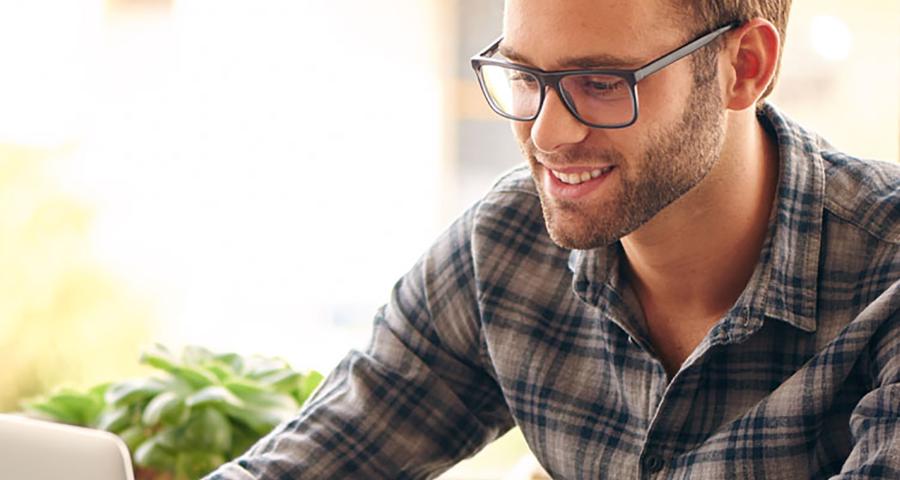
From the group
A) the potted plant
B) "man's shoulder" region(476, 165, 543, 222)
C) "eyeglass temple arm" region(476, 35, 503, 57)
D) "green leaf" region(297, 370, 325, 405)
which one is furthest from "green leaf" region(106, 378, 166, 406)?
"eyeglass temple arm" region(476, 35, 503, 57)

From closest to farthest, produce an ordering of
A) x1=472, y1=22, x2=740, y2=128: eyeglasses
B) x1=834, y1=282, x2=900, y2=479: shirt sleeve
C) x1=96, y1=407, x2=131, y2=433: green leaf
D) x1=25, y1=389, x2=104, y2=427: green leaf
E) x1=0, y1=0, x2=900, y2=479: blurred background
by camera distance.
Answer: x1=834, y1=282, x2=900, y2=479: shirt sleeve
x1=472, y1=22, x2=740, y2=128: eyeglasses
x1=96, y1=407, x2=131, y2=433: green leaf
x1=25, y1=389, x2=104, y2=427: green leaf
x1=0, y1=0, x2=900, y2=479: blurred background

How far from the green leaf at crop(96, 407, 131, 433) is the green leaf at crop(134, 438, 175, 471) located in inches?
3.7

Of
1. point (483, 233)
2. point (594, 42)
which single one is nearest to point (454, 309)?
point (483, 233)

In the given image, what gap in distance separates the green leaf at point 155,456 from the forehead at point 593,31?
103 cm

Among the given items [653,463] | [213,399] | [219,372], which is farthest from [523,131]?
[219,372]

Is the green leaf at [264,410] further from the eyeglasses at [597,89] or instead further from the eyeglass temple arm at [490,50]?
the eyeglasses at [597,89]

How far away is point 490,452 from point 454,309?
5.36 feet

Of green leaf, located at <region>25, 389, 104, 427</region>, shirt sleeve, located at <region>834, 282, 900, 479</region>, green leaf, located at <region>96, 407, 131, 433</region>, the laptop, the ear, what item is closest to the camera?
the laptop

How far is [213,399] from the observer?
195 centimetres

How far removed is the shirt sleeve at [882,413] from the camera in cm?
107

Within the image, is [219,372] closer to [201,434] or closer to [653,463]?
[201,434]

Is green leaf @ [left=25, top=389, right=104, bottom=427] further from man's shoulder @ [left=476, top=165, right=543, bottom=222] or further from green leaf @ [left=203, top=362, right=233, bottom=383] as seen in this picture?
man's shoulder @ [left=476, top=165, right=543, bottom=222]

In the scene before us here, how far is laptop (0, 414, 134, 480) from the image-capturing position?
86 cm

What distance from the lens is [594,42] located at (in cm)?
119
